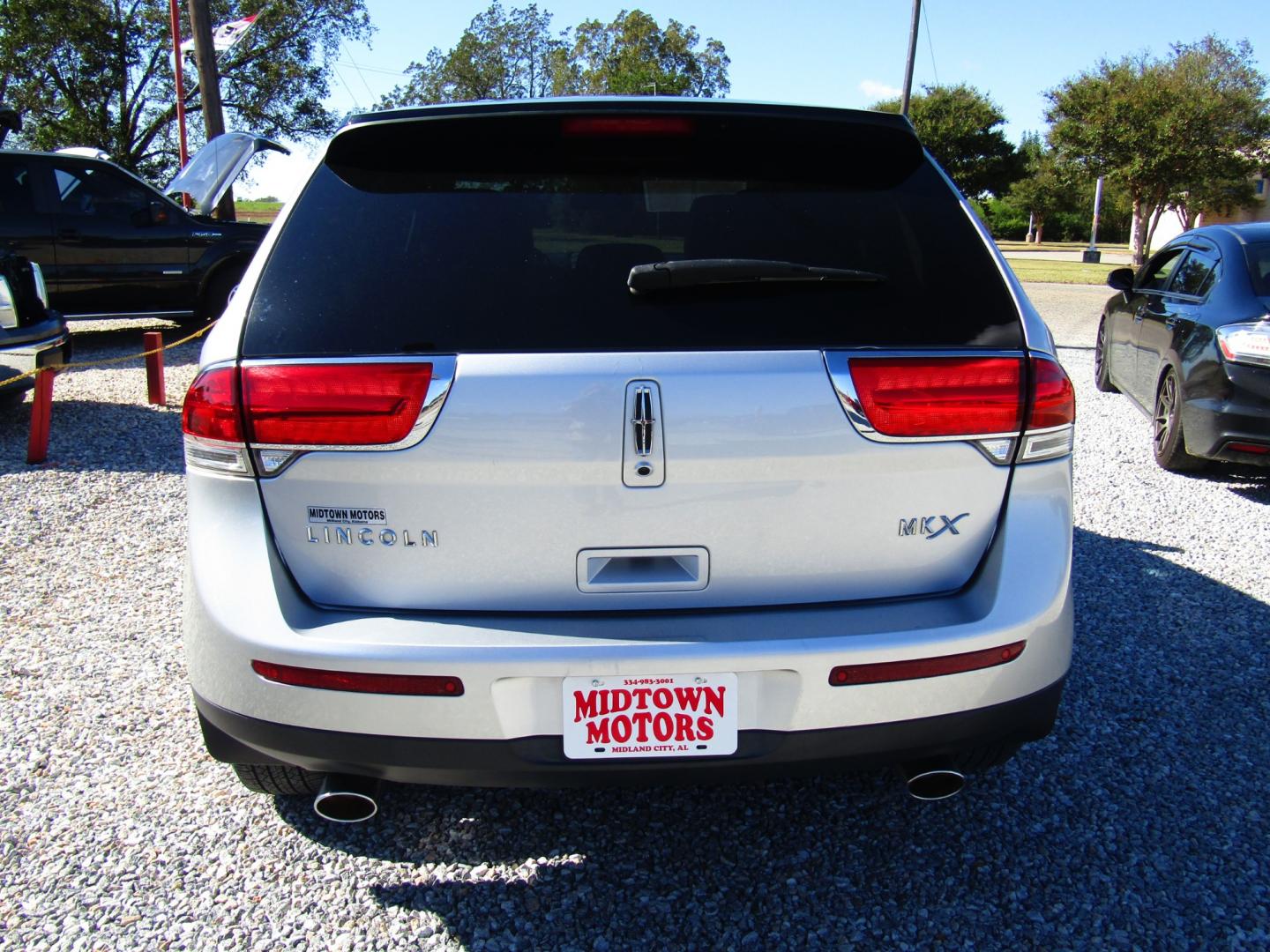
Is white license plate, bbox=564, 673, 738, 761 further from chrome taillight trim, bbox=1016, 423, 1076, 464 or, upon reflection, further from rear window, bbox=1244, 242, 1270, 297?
rear window, bbox=1244, 242, 1270, 297

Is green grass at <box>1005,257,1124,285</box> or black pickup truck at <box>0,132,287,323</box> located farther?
green grass at <box>1005,257,1124,285</box>

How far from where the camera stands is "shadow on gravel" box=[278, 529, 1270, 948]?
2.14m

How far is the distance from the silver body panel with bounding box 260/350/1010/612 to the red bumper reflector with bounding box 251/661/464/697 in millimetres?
151

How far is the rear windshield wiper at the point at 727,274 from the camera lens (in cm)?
192

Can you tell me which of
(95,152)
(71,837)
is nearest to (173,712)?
(71,837)

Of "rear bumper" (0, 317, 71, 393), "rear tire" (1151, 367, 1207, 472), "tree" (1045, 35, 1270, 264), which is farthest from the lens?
"tree" (1045, 35, 1270, 264)

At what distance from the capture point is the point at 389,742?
1880mm

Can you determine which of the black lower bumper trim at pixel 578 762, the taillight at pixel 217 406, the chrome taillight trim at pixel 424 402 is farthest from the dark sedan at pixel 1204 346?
the taillight at pixel 217 406

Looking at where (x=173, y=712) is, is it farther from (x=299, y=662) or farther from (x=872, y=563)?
(x=872, y=563)

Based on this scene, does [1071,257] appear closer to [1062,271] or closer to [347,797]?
[1062,271]

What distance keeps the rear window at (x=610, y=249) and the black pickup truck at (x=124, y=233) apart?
843cm

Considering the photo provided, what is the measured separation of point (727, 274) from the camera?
195cm

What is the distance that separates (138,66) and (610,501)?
1081 inches

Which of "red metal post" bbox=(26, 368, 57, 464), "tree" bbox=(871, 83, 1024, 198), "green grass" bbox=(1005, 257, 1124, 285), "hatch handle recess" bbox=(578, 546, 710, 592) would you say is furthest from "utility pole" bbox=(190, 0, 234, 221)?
"tree" bbox=(871, 83, 1024, 198)
